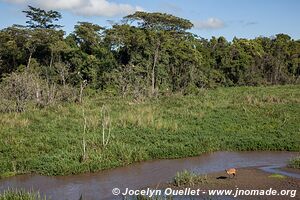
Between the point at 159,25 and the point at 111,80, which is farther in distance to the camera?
the point at 159,25

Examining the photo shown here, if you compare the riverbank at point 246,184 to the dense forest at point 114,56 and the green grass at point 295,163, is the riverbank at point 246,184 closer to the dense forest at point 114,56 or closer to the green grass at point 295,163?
the green grass at point 295,163

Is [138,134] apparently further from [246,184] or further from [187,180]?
[246,184]

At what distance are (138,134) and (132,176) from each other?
446cm

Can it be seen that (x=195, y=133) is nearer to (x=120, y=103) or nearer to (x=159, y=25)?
(x=120, y=103)

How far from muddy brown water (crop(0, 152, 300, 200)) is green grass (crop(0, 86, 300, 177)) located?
1.46 ft

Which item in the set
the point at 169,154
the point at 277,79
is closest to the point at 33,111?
the point at 169,154

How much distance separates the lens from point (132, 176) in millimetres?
14102

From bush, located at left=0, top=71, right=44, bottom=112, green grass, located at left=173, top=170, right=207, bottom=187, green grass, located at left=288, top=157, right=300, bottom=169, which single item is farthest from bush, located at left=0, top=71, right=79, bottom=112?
green grass, located at left=288, top=157, right=300, bottom=169

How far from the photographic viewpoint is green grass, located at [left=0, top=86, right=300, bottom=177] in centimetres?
1522

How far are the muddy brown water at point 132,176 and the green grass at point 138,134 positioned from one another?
446 millimetres

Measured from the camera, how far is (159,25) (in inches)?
1534

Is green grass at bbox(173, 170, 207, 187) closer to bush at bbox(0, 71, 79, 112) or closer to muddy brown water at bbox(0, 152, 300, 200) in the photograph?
muddy brown water at bbox(0, 152, 300, 200)

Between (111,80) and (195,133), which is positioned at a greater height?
(111,80)

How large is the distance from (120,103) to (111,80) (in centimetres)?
928
